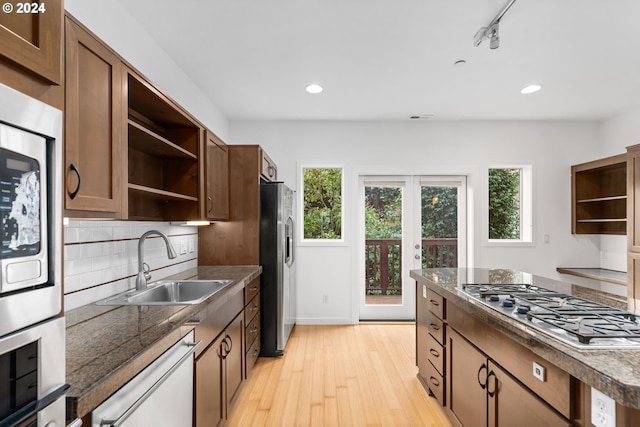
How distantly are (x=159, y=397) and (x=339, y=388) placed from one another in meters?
1.87

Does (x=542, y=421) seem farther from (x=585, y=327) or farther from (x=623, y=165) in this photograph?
(x=623, y=165)

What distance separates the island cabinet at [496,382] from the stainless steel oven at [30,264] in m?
1.43

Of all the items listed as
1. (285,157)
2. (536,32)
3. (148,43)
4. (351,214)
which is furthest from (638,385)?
(285,157)

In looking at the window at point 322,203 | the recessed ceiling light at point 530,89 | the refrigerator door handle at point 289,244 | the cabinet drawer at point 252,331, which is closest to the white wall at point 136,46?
the refrigerator door handle at point 289,244

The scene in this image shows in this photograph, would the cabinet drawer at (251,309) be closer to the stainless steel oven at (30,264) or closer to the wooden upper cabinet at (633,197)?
the stainless steel oven at (30,264)

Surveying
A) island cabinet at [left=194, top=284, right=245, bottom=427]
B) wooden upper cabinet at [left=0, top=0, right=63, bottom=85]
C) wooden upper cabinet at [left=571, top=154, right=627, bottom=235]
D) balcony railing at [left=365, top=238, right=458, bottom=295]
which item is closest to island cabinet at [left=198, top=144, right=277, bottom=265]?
island cabinet at [left=194, top=284, right=245, bottom=427]

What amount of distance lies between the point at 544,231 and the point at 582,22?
9.50 feet

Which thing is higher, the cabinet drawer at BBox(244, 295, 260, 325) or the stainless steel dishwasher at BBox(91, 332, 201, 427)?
the stainless steel dishwasher at BBox(91, 332, 201, 427)

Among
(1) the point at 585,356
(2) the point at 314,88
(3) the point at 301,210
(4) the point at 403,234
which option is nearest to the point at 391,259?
(4) the point at 403,234

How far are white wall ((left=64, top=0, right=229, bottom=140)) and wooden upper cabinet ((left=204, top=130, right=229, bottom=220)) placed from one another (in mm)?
488

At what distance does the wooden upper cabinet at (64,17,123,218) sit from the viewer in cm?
122

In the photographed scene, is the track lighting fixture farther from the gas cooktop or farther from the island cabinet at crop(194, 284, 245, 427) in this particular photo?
the island cabinet at crop(194, 284, 245, 427)

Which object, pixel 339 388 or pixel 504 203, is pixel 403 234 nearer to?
pixel 504 203

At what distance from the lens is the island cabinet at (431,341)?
7.61ft
